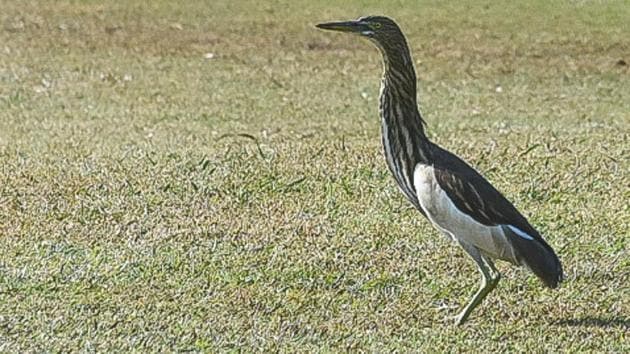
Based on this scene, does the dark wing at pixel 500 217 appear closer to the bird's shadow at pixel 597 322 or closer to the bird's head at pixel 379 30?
the bird's shadow at pixel 597 322

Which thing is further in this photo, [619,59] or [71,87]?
[619,59]

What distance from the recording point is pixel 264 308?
6027 millimetres

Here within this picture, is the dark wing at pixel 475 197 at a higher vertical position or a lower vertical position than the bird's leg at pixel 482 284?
higher

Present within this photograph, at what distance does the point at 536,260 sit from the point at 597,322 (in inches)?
17.0

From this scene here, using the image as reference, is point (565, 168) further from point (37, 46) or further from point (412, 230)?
point (37, 46)

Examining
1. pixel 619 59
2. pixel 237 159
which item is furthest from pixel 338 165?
pixel 619 59

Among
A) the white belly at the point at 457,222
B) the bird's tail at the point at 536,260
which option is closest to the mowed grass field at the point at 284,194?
the bird's tail at the point at 536,260

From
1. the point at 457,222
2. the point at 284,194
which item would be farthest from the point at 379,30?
the point at 284,194

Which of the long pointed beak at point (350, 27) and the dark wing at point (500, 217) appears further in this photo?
the long pointed beak at point (350, 27)

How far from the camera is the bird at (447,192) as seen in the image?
18.7ft

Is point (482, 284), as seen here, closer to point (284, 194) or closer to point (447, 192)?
point (447, 192)

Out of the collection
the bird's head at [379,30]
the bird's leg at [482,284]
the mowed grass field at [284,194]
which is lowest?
the mowed grass field at [284,194]

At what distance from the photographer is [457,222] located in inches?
225

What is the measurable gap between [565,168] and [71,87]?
216 inches
